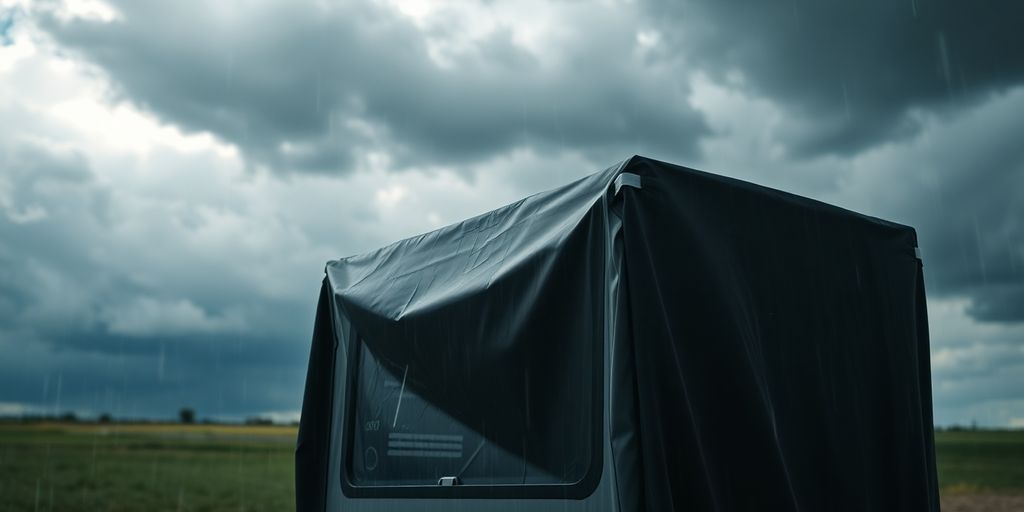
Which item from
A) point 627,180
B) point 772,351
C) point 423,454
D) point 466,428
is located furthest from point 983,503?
point 627,180

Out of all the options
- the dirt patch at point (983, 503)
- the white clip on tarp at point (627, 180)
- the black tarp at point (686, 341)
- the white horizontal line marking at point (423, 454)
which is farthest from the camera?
the dirt patch at point (983, 503)

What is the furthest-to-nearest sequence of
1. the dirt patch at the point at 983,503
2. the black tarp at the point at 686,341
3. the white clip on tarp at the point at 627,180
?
1. the dirt patch at the point at 983,503
2. the white clip on tarp at the point at 627,180
3. the black tarp at the point at 686,341

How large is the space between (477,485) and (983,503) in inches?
1051

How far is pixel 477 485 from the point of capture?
288cm

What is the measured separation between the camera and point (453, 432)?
3.08 m

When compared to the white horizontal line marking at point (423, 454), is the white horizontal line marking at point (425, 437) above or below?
above

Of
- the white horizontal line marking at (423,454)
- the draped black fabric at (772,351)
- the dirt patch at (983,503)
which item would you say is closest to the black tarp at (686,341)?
the draped black fabric at (772,351)

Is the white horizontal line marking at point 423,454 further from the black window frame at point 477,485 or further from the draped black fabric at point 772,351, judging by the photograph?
the draped black fabric at point 772,351

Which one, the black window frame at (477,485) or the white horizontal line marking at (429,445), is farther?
the white horizontal line marking at (429,445)

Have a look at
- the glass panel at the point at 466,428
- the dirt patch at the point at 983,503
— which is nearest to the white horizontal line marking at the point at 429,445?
the glass panel at the point at 466,428

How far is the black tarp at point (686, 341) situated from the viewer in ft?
7.68

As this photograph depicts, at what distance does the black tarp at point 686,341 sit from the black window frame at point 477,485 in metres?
0.02

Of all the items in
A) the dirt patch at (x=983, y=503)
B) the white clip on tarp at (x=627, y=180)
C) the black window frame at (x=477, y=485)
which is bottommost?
the dirt patch at (x=983, y=503)

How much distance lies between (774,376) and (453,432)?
1205 millimetres
